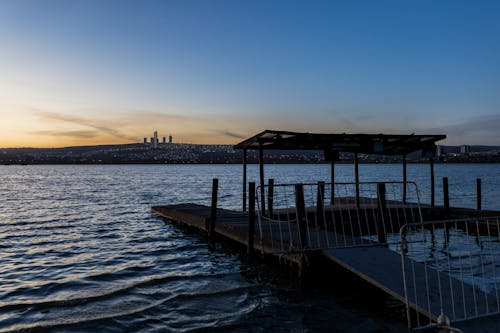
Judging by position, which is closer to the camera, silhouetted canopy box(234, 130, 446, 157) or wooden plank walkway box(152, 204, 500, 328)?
wooden plank walkway box(152, 204, 500, 328)

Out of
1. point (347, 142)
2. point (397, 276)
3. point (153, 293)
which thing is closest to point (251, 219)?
point (153, 293)

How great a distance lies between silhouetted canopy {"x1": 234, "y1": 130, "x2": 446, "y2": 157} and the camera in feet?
50.7

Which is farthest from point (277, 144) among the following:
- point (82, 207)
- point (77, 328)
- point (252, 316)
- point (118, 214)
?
point (82, 207)

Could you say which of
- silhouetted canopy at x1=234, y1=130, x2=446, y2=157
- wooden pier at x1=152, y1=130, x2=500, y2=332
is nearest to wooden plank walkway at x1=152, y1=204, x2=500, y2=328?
wooden pier at x1=152, y1=130, x2=500, y2=332

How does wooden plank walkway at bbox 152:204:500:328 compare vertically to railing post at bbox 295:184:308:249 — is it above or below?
below

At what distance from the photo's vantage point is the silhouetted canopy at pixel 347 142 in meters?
15.5

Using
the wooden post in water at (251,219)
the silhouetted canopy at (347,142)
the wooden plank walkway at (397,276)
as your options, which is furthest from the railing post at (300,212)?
the silhouetted canopy at (347,142)

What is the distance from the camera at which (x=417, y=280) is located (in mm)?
8039

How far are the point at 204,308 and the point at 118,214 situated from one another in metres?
20.6

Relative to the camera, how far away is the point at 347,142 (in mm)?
16328

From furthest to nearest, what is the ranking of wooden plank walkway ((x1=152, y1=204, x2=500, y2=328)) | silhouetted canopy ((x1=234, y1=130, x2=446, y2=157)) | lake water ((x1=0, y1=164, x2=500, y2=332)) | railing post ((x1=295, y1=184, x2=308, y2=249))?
silhouetted canopy ((x1=234, y1=130, x2=446, y2=157))
railing post ((x1=295, y1=184, x2=308, y2=249))
lake water ((x1=0, y1=164, x2=500, y2=332))
wooden plank walkway ((x1=152, y1=204, x2=500, y2=328))

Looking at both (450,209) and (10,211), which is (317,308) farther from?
(10,211)

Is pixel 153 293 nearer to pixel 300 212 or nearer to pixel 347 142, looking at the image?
pixel 300 212

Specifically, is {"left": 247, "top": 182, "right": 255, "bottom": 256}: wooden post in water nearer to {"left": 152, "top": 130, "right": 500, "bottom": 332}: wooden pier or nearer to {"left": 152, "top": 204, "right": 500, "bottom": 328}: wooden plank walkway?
{"left": 152, "top": 130, "right": 500, "bottom": 332}: wooden pier
